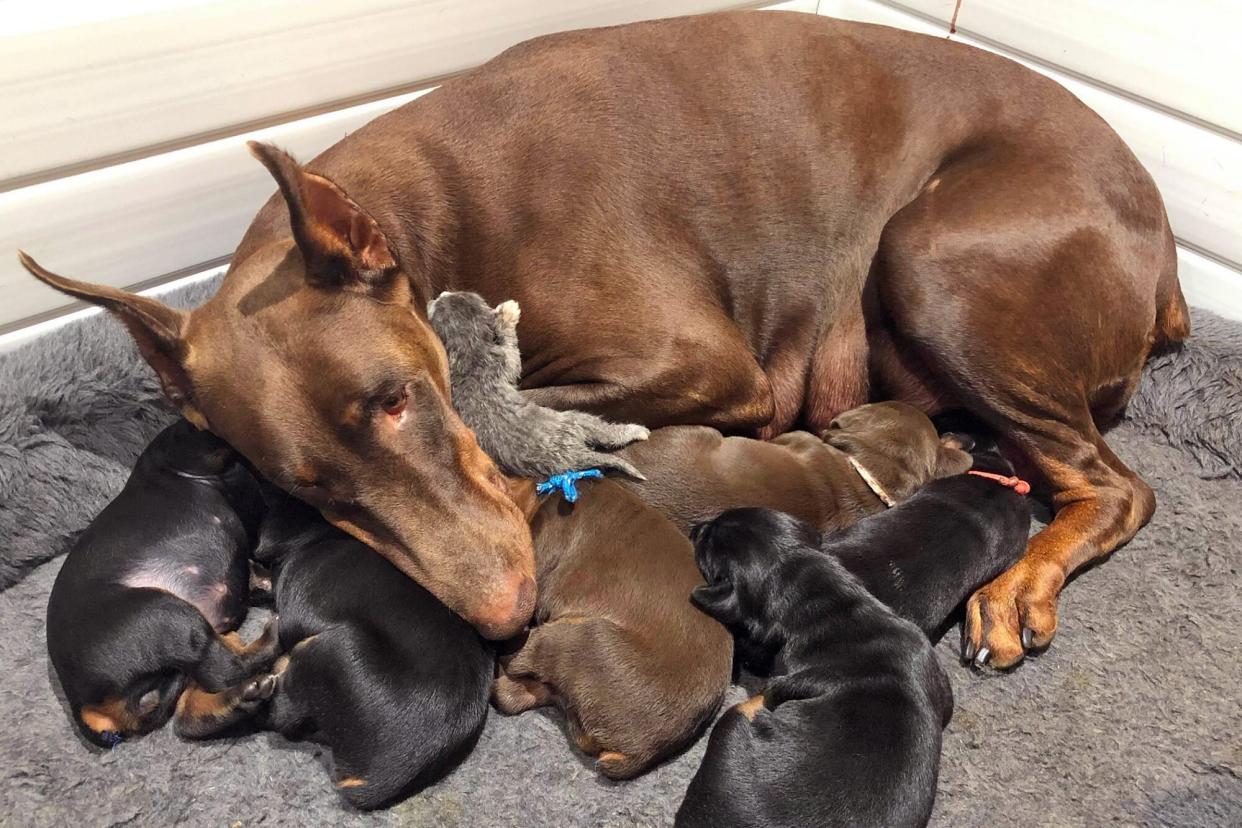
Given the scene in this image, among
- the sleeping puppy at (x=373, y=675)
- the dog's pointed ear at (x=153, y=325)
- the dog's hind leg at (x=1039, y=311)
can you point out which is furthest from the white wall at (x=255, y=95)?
the sleeping puppy at (x=373, y=675)

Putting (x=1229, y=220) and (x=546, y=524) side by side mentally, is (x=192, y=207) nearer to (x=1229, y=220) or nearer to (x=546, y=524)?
(x=546, y=524)

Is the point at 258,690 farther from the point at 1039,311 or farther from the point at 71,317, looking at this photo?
the point at 1039,311

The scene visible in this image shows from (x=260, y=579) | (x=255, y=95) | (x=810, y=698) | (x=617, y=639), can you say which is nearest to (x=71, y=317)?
(x=255, y=95)

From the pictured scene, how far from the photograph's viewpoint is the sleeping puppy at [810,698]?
2.21 meters

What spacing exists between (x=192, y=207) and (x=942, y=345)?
2516 mm

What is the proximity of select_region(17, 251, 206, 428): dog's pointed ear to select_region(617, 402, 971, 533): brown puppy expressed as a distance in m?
1.23

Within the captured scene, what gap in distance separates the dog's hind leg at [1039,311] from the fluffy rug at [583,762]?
21 cm

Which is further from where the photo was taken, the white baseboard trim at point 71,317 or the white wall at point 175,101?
the white baseboard trim at point 71,317

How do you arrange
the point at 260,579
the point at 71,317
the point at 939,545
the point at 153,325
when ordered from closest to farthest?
the point at 153,325 → the point at 939,545 → the point at 260,579 → the point at 71,317

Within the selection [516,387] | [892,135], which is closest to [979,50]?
[892,135]

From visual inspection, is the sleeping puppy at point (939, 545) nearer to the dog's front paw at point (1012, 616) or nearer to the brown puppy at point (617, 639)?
the dog's front paw at point (1012, 616)

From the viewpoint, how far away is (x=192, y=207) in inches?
134

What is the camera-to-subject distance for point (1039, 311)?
303 centimetres

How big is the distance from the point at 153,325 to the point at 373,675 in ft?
3.23
